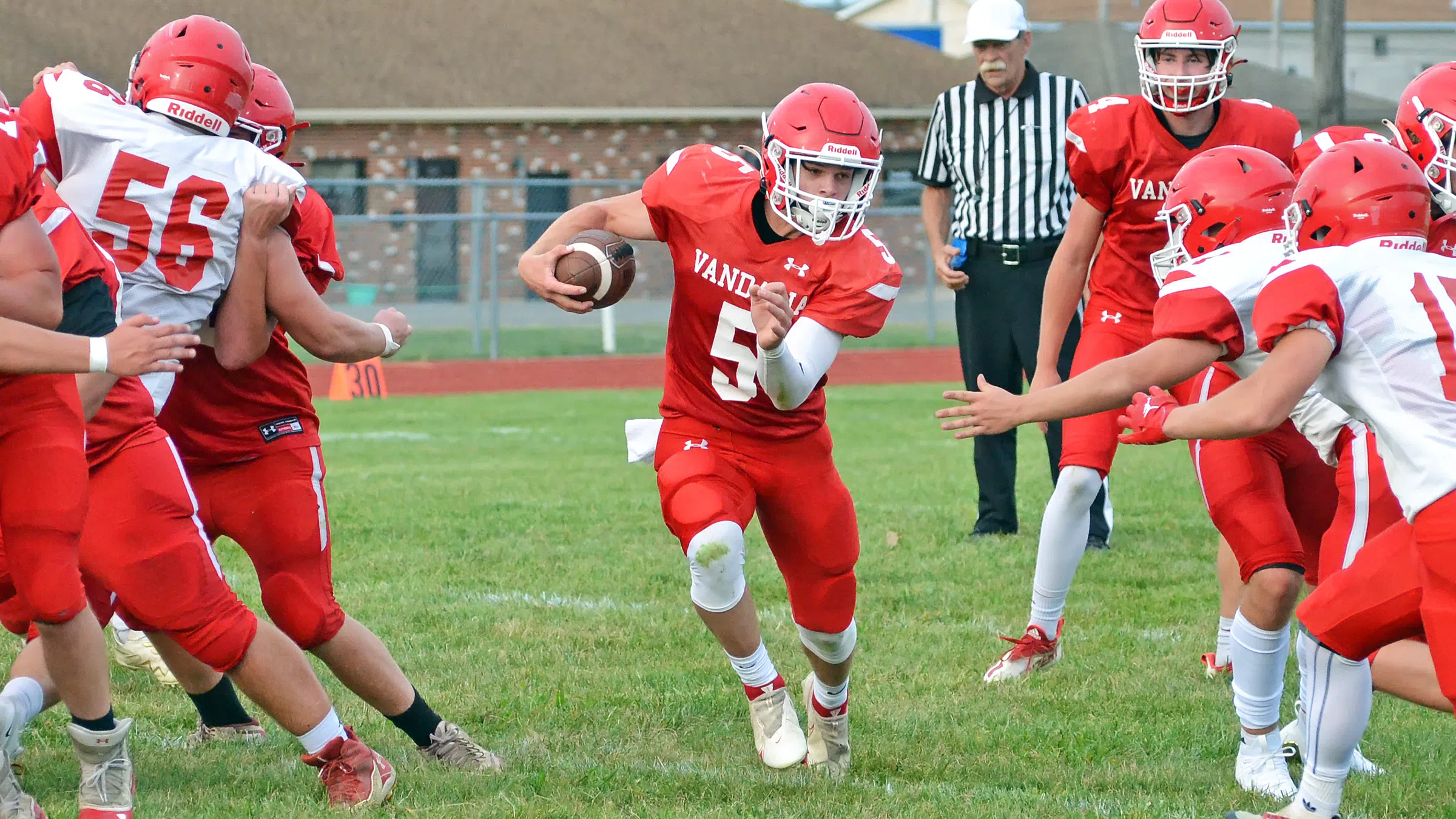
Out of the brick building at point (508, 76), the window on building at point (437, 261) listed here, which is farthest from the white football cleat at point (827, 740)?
the brick building at point (508, 76)

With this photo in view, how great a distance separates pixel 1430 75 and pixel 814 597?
6.16ft

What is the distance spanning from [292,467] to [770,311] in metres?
1.26

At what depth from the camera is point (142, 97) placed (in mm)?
3648

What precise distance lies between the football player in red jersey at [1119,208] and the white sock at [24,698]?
8.76ft

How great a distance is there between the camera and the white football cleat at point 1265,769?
371 cm

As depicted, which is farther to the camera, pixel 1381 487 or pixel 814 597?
pixel 814 597

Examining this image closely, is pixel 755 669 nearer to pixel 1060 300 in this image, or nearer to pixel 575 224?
pixel 575 224

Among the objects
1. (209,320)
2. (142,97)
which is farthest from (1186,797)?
(142,97)

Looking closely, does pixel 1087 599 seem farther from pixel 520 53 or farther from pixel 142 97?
pixel 520 53

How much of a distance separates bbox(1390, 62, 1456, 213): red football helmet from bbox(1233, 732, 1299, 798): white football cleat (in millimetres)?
1336

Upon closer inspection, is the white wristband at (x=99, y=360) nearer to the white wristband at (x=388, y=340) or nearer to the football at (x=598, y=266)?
→ the white wristband at (x=388, y=340)

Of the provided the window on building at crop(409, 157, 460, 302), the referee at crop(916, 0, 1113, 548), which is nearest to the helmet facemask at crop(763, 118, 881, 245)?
the referee at crop(916, 0, 1113, 548)

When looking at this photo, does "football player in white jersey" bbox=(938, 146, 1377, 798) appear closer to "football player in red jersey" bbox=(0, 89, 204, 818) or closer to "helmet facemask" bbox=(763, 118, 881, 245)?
"helmet facemask" bbox=(763, 118, 881, 245)

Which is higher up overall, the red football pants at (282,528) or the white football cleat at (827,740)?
the red football pants at (282,528)
